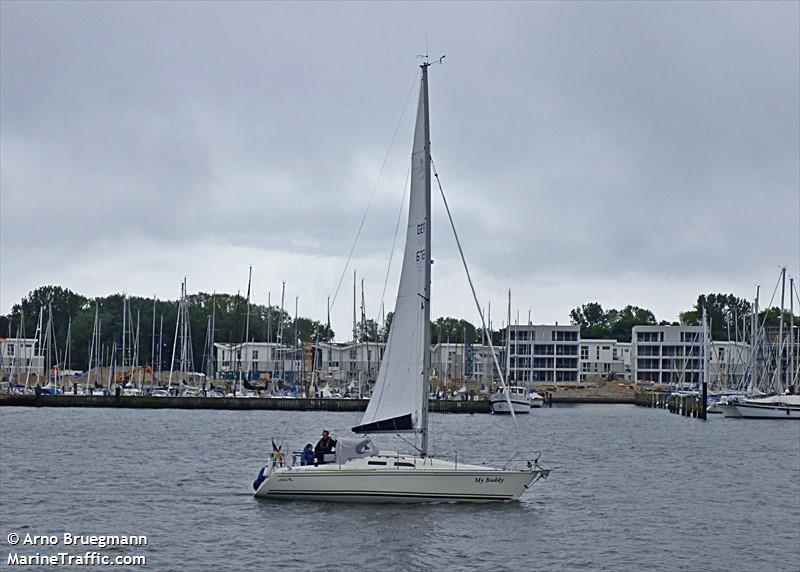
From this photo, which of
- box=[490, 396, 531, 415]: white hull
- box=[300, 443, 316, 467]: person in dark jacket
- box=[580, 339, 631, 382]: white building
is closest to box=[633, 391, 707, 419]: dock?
box=[490, 396, 531, 415]: white hull

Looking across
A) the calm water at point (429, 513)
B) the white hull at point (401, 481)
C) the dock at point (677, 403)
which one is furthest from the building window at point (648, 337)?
the white hull at point (401, 481)

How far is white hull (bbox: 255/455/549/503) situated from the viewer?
33594mm

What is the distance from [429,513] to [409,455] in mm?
2608

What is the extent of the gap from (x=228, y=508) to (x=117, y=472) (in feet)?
43.0

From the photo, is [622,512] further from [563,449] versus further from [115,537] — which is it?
[563,449]

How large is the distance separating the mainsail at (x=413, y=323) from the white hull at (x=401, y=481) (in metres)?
1.36

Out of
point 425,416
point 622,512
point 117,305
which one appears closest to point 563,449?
point 622,512

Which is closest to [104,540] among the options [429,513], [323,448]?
[323,448]

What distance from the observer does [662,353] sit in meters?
189

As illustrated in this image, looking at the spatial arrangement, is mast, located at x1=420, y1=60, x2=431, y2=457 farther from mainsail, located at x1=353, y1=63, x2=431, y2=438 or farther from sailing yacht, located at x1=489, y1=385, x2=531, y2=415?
sailing yacht, located at x1=489, y1=385, x2=531, y2=415

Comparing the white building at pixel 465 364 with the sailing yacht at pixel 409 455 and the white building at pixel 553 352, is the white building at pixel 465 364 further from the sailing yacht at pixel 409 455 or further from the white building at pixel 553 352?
the sailing yacht at pixel 409 455

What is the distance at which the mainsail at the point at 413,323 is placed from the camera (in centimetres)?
3500

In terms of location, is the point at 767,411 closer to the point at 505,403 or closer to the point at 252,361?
the point at 505,403

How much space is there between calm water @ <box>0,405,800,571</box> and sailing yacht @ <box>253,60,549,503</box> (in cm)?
60
